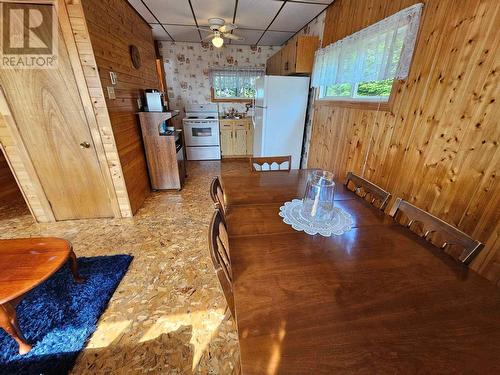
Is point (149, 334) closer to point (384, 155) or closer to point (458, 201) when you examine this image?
point (458, 201)

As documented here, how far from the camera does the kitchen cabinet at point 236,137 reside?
187 inches

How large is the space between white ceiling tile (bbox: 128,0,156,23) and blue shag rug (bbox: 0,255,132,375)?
3.06m

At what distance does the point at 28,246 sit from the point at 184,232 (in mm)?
1206

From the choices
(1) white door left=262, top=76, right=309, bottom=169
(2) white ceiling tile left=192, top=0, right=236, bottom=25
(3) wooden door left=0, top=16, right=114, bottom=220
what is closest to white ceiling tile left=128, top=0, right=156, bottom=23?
(2) white ceiling tile left=192, top=0, right=236, bottom=25

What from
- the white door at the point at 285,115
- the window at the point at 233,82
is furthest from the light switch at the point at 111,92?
the window at the point at 233,82

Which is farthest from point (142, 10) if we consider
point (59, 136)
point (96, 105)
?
point (59, 136)

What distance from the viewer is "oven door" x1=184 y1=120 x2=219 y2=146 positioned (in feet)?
14.7

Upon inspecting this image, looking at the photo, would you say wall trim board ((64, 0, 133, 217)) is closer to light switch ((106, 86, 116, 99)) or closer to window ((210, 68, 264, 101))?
light switch ((106, 86, 116, 99))

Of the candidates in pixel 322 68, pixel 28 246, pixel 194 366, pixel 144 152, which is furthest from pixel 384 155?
pixel 144 152

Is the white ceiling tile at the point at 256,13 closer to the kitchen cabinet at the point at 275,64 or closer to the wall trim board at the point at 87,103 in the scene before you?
the kitchen cabinet at the point at 275,64

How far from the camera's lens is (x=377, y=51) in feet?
5.72

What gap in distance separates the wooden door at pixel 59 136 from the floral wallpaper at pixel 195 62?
8.35 feet

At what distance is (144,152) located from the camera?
Answer: 9.91 feet

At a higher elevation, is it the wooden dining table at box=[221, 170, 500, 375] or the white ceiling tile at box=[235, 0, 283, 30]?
the white ceiling tile at box=[235, 0, 283, 30]
